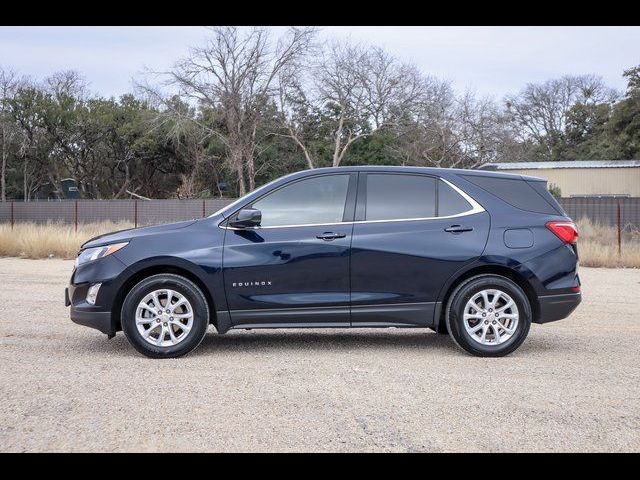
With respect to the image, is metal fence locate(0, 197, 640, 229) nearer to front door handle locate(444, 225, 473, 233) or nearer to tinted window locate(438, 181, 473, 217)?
tinted window locate(438, 181, 473, 217)

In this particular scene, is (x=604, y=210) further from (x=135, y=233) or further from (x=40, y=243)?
(x=135, y=233)

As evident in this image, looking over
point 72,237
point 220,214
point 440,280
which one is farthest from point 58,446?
point 72,237

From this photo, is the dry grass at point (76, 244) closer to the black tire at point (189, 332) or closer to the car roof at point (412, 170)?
the car roof at point (412, 170)

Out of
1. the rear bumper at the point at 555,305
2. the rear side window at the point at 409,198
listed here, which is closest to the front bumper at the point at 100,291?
the rear side window at the point at 409,198

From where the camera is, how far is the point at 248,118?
4341 cm

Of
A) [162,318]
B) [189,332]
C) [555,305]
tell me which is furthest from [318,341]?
[555,305]

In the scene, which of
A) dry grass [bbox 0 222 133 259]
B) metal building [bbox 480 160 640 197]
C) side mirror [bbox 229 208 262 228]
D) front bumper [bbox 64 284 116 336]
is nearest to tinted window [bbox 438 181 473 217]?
side mirror [bbox 229 208 262 228]

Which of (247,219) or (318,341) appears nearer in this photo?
(247,219)

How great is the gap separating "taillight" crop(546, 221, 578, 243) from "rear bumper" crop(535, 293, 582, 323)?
0.53 meters

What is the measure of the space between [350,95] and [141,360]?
37.6m

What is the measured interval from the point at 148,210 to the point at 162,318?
26666mm

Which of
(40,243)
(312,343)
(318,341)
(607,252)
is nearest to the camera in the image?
(312,343)

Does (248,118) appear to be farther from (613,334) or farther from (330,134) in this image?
(613,334)

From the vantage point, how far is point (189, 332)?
21.1 feet
